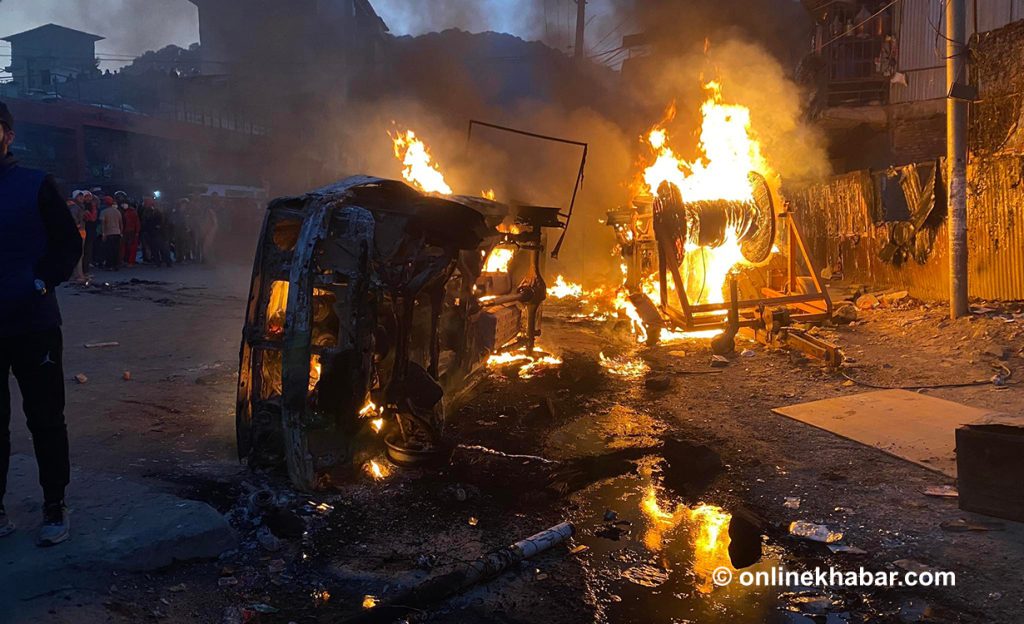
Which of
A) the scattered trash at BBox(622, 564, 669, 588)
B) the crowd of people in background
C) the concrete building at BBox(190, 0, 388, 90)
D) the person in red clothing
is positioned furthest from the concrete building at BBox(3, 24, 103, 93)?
the scattered trash at BBox(622, 564, 669, 588)

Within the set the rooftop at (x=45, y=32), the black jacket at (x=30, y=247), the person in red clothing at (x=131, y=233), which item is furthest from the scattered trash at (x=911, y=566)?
the rooftop at (x=45, y=32)

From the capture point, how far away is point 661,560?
10.9 feet

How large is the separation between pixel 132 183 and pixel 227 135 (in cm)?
477

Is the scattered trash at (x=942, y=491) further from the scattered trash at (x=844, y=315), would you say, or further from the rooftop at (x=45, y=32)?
the rooftop at (x=45, y=32)

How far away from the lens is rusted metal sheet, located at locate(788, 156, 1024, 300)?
9.19 metres

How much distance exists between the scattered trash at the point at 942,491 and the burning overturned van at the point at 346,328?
122 inches

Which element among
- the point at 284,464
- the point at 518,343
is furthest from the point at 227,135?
the point at 284,464

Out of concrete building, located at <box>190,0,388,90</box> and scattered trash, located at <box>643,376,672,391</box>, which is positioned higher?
concrete building, located at <box>190,0,388,90</box>

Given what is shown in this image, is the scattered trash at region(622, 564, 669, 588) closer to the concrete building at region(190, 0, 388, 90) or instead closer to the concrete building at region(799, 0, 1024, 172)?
the concrete building at region(799, 0, 1024, 172)

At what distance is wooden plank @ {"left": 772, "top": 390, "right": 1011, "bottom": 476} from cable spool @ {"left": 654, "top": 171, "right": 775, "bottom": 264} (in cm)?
324

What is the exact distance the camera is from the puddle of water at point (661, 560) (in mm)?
2873

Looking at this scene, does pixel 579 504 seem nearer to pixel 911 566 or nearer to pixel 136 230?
pixel 911 566

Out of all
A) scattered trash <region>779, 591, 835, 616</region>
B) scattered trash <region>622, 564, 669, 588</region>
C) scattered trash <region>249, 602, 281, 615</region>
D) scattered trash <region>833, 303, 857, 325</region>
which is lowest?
scattered trash <region>779, 591, 835, 616</region>

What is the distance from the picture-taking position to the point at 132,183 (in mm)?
25109
